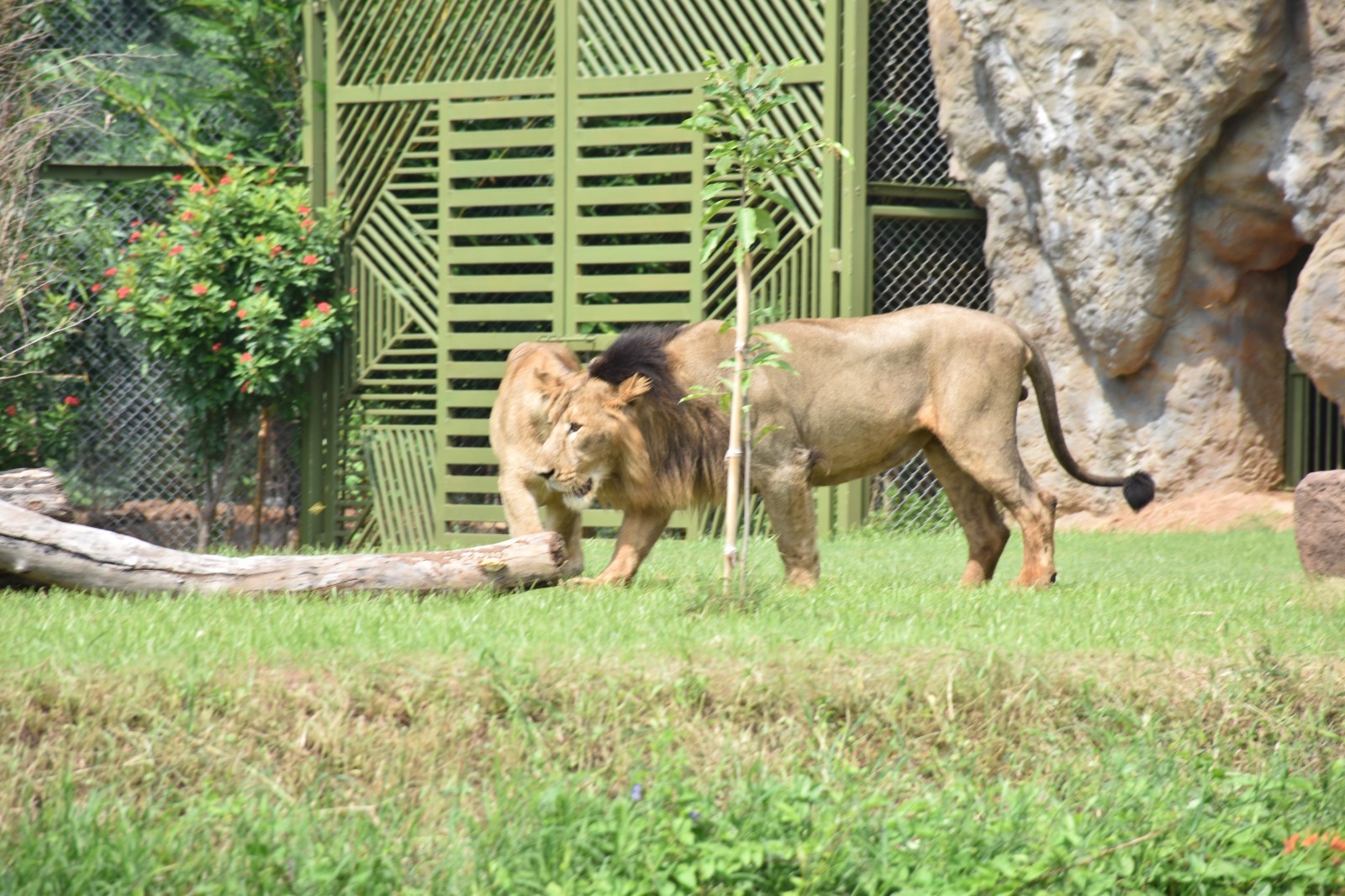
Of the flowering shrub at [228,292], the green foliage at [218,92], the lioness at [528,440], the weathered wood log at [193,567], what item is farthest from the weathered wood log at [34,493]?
the green foliage at [218,92]

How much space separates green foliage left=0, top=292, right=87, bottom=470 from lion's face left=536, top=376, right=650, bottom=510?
19.4 ft

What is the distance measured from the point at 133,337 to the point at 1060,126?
7.35 metres

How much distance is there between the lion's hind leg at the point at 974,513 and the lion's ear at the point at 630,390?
166 centimetres

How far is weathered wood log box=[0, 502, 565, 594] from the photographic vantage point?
5660mm

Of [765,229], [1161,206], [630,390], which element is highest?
[1161,206]

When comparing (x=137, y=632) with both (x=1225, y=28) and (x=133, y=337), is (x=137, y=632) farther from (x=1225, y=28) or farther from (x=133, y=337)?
(x=1225, y=28)

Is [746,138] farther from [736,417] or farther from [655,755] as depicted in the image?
[655,755]

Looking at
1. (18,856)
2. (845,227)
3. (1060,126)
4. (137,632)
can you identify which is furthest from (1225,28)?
(18,856)

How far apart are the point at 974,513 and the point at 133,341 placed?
7.36 metres

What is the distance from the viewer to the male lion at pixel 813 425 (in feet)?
21.0

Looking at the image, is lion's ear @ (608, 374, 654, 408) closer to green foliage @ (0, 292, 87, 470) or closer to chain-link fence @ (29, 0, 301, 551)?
chain-link fence @ (29, 0, 301, 551)

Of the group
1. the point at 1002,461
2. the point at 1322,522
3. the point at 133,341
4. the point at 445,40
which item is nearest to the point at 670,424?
the point at 1002,461

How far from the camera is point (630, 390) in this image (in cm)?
634

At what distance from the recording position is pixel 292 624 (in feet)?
16.3
